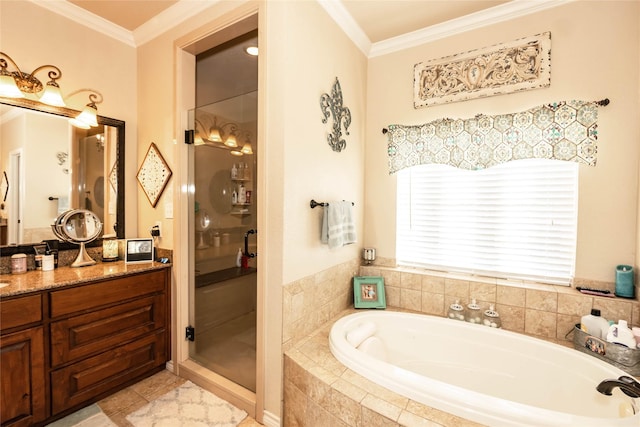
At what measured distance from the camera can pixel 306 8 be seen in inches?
71.0

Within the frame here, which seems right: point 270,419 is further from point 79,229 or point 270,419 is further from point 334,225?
point 79,229

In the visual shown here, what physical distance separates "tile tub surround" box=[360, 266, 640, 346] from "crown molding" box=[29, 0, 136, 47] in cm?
292

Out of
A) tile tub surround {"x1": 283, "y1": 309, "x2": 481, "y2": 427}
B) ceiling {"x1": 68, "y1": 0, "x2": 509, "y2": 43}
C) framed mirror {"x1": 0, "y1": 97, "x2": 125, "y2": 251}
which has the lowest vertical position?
tile tub surround {"x1": 283, "y1": 309, "x2": 481, "y2": 427}

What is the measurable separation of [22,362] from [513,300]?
3006 mm

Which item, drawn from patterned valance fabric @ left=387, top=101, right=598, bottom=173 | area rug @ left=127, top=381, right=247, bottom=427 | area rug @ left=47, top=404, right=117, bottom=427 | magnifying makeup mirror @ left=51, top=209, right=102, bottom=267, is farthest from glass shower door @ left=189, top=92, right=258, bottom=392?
patterned valance fabric @ left=387, top=101, right=598, bottom=173

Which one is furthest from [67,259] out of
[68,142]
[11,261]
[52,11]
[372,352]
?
[372,352]

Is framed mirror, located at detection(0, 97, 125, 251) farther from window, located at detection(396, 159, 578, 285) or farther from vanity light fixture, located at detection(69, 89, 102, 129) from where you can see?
window, located at detection(396, 159, 578, 285)

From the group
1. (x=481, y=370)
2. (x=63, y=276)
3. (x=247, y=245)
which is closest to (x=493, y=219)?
(x=481, y=370)

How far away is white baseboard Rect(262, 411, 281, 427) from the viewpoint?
1678 millimetres

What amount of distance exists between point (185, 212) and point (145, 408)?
4.34ft

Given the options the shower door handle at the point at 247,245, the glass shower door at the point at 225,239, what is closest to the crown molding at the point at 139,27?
the glass shower door at the point at 225,239

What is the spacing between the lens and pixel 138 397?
1.92 metres

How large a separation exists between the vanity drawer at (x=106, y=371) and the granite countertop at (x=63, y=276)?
0.51 m

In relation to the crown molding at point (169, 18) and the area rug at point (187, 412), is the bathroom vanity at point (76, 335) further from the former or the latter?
the crown molding at point (169, 18)
